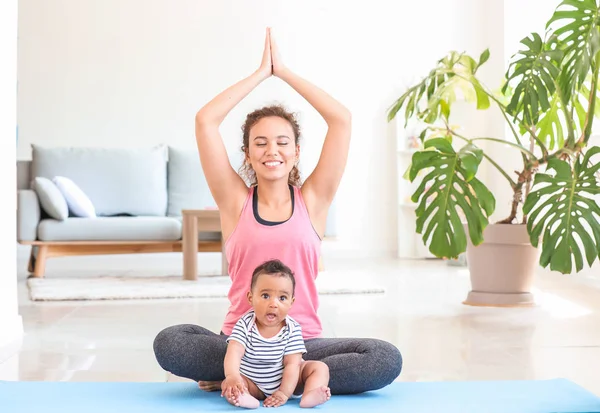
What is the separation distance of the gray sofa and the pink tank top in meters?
3.55

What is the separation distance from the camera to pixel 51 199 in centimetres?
534

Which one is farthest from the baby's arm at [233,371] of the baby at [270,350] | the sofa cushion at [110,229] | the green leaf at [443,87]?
the sofa cushion at [110,229]

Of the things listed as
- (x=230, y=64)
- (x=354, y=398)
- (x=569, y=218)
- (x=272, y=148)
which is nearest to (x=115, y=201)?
(x=230, y=64)

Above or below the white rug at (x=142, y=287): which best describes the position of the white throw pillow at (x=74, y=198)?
Answer: above

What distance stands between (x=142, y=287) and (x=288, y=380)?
10.1 ft

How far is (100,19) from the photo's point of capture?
7133mm

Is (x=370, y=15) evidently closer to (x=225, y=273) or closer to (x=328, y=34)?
(x=328, y=34)

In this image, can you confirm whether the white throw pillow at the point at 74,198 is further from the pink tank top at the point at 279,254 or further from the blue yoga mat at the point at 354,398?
the pink tank top at the point at 279,254

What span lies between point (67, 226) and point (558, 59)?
324 centimetres

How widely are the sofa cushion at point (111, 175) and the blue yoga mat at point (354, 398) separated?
4195 mm

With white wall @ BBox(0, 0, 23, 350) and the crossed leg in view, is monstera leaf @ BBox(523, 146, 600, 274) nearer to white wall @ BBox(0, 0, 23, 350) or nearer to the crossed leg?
the crossed leg

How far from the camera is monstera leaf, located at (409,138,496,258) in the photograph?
3477 mm

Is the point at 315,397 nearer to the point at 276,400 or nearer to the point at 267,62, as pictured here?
the point at 276,400

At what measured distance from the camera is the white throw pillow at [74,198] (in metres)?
5.56
